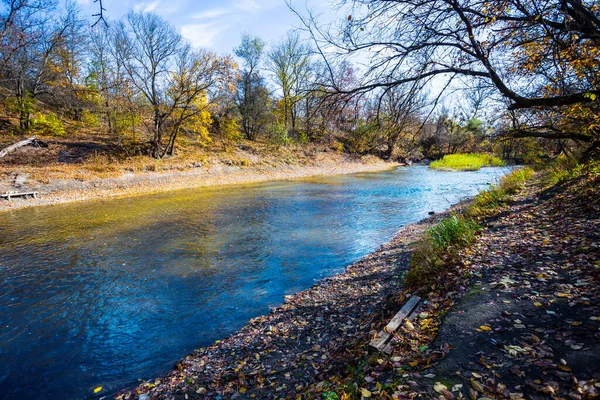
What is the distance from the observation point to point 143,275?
25.9ft

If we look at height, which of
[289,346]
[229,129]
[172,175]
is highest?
[229,129]

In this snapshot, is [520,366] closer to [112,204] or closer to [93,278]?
[93,278]

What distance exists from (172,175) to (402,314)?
2423 cm

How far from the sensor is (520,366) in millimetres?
2771

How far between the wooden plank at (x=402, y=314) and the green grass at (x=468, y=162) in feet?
118

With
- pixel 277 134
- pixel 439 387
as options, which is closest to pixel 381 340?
pixel 439 387

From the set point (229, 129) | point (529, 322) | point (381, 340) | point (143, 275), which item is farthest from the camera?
point (229, 129)

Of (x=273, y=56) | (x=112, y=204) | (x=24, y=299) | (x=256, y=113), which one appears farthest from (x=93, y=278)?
(x=273, y=56)

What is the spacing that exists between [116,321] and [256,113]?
36.5m

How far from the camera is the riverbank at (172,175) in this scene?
1759 centimetres

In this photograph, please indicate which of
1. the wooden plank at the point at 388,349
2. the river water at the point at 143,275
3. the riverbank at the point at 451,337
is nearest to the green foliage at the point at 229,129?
the river water at the point at 143,275

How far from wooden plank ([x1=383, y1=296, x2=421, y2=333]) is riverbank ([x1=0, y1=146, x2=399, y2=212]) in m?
3.61

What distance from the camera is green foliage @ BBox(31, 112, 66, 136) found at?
23656 millimetres

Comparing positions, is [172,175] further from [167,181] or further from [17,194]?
[17,194]
